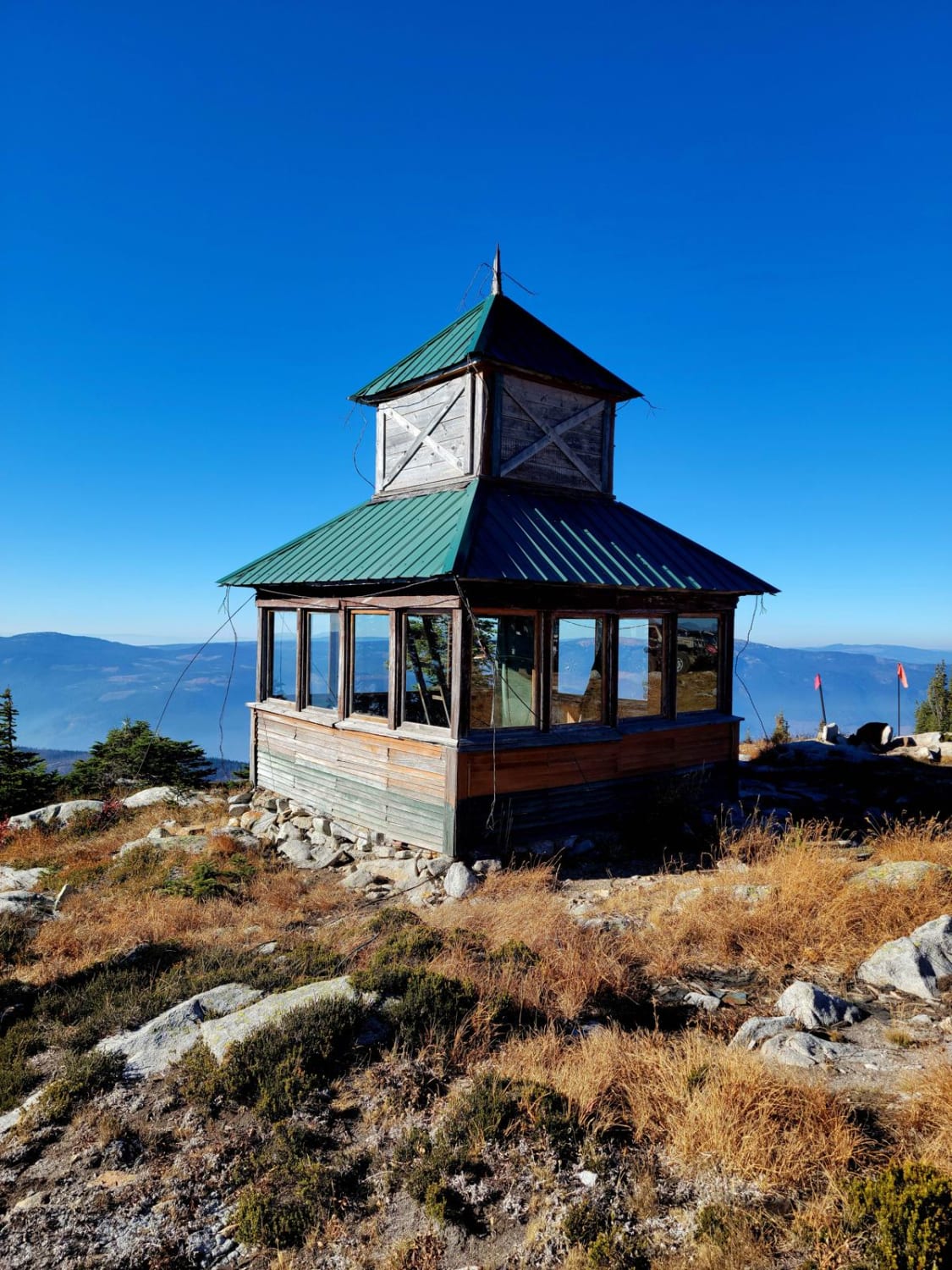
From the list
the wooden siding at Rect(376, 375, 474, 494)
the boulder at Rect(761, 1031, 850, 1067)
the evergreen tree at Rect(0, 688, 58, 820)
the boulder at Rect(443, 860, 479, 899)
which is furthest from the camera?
the evergreen tree at Rect(0, 688, 58, 820)

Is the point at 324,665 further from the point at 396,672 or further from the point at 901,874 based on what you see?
the point at 901,874

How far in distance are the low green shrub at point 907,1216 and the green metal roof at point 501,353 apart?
1184 cm

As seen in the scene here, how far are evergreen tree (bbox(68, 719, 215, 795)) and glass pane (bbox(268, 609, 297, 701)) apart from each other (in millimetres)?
5721

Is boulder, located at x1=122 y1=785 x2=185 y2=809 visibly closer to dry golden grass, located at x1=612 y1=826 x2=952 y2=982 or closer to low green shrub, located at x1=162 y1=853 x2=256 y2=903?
low green shrub, located at x1=162 y1=853 x2=256 y2=903

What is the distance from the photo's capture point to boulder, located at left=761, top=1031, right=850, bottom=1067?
5.04m

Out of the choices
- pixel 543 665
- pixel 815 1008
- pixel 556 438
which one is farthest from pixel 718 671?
pixel 815 1008

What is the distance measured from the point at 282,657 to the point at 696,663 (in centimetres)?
868

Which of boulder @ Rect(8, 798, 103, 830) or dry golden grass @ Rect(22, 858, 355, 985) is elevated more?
dry golden grass @ Rect(22, 858, 355, 985)

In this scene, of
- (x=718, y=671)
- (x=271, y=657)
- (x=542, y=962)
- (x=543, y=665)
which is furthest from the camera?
(x=271, y=657)

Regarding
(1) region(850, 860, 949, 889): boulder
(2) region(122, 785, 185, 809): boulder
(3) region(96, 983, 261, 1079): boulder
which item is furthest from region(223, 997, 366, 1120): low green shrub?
(2) region(122, 785, 185, 809): boulder

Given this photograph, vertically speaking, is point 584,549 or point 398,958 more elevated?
point 584,549

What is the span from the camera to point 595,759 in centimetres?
1211

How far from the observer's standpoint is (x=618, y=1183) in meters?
4.13

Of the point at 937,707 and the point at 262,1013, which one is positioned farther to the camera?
the point at 937,707
